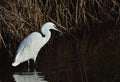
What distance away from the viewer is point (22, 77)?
9133 millimetres

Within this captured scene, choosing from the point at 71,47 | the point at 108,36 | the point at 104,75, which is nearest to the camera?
the point at 104,75

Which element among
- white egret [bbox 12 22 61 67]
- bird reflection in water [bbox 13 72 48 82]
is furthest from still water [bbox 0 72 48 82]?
white egret [bbox 12 22 61 67]

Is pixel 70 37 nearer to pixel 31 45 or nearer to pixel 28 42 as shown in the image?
pixel 31 45

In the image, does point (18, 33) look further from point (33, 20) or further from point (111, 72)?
point (111, 72)

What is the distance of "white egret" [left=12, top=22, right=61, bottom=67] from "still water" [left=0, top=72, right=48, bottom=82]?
353mm

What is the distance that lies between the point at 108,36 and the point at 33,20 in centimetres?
224

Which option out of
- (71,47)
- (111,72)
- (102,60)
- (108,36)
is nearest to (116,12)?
(108,36)

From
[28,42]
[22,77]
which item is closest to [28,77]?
[22,77]

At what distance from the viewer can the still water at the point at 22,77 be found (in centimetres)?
890

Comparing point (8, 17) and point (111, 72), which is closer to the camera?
point (111, 72)

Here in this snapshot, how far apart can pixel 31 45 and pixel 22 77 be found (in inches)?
58.8

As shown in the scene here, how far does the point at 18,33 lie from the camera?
1085 centimetres

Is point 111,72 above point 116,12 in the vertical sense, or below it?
below

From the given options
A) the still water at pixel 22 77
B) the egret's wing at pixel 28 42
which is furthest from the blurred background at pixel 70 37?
the egret's wing at pixel 28 42
